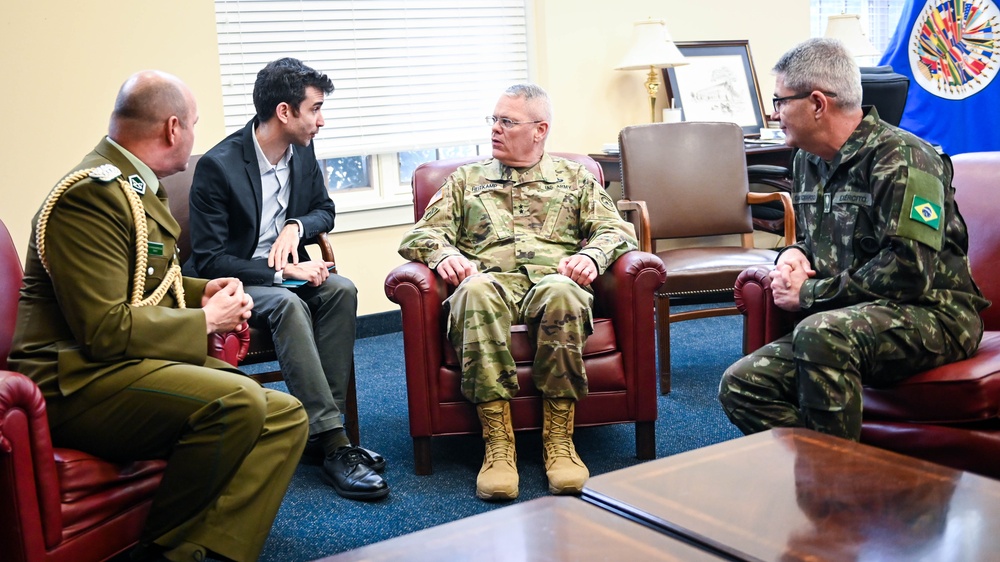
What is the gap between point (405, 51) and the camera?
4375mm

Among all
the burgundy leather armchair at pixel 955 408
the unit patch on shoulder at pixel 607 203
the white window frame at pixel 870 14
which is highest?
the white window frame at pixel 870 14

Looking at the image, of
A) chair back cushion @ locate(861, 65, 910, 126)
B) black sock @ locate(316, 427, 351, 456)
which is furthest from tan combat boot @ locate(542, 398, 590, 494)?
chair back cushion @ locate(861, 65, 910, 126)

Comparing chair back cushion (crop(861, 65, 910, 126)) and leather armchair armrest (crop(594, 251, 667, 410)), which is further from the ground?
chair back cushion (crop(861, 65, 910, 126))

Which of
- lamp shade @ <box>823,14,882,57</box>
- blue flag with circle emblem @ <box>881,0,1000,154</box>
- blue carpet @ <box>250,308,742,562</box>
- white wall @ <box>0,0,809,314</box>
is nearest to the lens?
blue carpet @ <box>250,308,742,562</box>

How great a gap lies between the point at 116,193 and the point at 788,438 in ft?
4.73

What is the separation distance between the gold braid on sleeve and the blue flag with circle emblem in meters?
4.03

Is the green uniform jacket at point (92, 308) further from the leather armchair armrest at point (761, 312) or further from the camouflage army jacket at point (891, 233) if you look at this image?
the camouflage army jacket at point (891, 233)

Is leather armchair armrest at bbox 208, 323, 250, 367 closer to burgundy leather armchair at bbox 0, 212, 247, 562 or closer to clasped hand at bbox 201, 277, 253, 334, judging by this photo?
clasped hand at bbox 201, 277, 253, 334

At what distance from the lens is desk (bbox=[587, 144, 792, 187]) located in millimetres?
4602

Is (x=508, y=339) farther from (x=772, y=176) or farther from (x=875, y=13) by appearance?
(x=875, y=13)

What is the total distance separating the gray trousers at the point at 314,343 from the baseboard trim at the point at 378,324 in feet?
4.87

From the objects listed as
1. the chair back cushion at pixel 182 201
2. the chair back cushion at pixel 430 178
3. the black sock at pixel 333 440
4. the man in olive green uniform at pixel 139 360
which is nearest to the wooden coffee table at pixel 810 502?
the man in olive green uniform at pixel 139 360

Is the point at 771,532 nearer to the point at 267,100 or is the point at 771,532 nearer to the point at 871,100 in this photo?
the point at 267,100

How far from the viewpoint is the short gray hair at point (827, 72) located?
2348 mm
